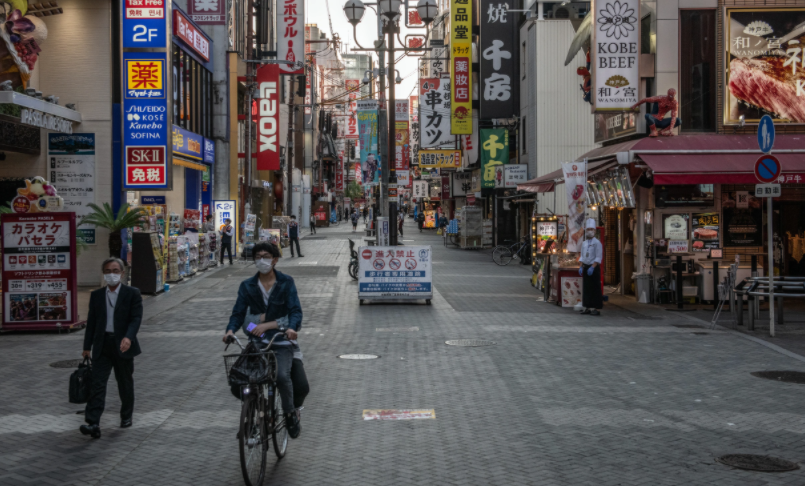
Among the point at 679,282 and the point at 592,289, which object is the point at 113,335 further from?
the point at 679,282

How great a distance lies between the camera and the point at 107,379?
7621 millimetres

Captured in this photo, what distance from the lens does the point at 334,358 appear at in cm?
1161

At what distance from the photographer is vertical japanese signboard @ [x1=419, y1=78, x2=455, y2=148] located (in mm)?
42906

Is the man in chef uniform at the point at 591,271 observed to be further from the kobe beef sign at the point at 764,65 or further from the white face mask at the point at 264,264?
the white face mask at the point at 264,264

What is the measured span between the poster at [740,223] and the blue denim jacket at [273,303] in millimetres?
13987

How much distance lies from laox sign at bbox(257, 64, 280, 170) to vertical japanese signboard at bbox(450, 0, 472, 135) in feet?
27.8

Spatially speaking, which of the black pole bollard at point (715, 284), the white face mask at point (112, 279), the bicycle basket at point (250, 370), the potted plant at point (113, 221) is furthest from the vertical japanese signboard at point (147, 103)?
the bicycle basket at point (250, 370)

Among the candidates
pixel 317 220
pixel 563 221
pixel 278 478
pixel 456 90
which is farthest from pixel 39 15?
pixel 317 220

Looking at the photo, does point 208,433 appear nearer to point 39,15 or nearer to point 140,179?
point 140,179

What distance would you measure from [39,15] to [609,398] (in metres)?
18.4

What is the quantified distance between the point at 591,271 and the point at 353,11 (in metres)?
9.89

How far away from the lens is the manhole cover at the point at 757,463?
6.56m

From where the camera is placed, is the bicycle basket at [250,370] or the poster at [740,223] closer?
the bicycle basket at [250,370]

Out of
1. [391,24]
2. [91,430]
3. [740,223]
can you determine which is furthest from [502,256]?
[91,430]
